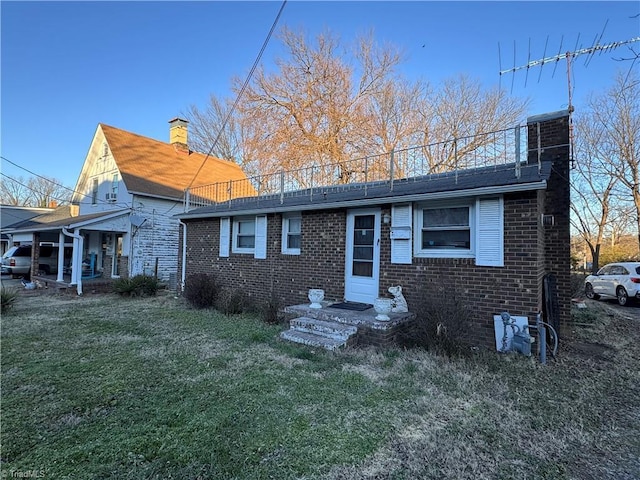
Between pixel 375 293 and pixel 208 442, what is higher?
pixel 375 293

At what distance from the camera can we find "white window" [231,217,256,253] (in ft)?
31.1

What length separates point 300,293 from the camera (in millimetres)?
8031

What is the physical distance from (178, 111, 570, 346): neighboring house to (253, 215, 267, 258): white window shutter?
3cm

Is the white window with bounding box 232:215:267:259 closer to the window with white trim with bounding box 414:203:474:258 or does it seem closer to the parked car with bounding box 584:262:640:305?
the window with white trim with bounding box 414:203:474:258

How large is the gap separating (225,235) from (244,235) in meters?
0.71

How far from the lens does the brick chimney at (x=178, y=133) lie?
64.4 feet

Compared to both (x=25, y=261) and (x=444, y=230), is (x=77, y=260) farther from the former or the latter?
(x=444, y=230)

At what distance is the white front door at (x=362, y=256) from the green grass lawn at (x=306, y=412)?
203cm

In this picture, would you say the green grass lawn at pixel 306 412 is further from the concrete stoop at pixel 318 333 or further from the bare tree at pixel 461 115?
the bare tree at pixel 461 115

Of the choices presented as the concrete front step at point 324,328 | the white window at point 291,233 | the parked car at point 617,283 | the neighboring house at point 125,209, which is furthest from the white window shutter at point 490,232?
the parked car at point 617,283

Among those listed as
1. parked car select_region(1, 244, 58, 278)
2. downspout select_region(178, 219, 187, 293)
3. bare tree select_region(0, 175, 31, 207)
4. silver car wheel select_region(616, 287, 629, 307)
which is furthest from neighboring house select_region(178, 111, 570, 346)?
bare tree select_region(0, 175, 31, 207)

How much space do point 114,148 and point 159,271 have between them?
254 inches

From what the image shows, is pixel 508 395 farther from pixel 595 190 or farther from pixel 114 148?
pixel 595 190

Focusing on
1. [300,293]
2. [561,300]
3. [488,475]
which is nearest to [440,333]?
[488,475]
